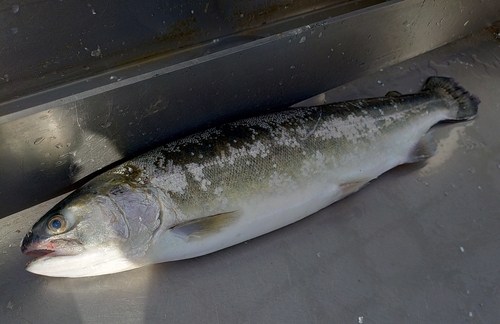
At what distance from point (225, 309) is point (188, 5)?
1591 mm

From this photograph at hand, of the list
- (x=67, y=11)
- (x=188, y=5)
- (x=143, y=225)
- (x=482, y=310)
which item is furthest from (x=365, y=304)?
(x=67, y=11)

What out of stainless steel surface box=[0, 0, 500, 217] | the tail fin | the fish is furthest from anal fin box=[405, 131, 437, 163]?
stainless steel surface box=[0, 0, 500, 217]

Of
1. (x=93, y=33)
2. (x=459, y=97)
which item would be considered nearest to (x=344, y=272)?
(x=459, y=97)

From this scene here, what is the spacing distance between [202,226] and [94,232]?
0.47 m

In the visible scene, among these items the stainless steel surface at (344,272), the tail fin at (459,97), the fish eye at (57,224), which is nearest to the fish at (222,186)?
the fish eye at (57,224)

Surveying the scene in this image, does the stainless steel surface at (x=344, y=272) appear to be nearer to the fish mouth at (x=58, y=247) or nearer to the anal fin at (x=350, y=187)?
the anal fin at (x=350, y=187)

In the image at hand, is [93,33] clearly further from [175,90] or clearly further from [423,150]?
[423,150]

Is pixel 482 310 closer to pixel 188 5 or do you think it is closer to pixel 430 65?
pixel 430 65

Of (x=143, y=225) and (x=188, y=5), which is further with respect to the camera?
(x=188, y=5)

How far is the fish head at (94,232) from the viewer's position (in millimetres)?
1607

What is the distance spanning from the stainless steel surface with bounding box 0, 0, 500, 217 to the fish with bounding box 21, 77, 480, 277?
0.49 ft

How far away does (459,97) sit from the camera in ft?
8.36

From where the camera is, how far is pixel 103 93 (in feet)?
5.54

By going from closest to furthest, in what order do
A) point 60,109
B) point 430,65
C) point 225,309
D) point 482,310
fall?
point 60,109
point 225,309
point 482,310
point 430,65
